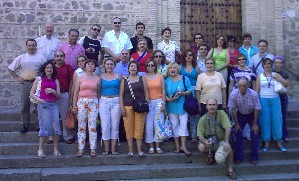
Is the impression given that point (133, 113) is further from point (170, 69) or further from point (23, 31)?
point (23, 31)

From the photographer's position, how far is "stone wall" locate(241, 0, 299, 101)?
11008 mm

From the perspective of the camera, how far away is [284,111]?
298 inches

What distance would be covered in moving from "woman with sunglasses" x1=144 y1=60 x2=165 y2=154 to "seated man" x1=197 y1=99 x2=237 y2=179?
81 centimetres

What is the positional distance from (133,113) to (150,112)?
0.32 metres

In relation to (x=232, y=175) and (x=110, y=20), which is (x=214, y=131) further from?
(x=110, y=20)

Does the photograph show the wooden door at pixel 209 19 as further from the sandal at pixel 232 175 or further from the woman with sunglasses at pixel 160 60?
the sandal at pixel 232 175

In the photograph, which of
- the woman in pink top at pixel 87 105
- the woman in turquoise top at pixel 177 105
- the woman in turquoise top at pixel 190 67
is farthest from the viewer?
the woman in turquoise top at pixel 190 67

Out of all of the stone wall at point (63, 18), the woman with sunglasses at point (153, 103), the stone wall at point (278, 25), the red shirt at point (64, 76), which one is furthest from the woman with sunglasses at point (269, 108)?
the stone wall at point (278, 25)

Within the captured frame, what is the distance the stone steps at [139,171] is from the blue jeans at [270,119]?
1.93 ft

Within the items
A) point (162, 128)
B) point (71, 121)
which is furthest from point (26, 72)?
point (162, 128)

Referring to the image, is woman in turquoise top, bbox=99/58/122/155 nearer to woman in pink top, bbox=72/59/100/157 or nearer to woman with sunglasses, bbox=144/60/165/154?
woman in pink top, bbox=72/59/100/157

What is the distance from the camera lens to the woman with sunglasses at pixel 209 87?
696 cm

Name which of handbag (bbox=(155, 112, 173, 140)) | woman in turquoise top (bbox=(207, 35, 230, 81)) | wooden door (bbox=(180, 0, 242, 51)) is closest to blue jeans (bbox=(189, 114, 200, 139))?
handbag (bbox=(155, 112, 173, 140))

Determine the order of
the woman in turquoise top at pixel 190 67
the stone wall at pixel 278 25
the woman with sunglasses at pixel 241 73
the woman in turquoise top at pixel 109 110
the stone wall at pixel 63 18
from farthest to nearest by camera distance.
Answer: the stone wall at pixel 278 25 → the stone wall at pixel 63 18 → the woman with sunglasses at pixel 241 73 → the woman in turquoise top at pixel 190 67 → the woman in turquoise top at pixel 109 110
